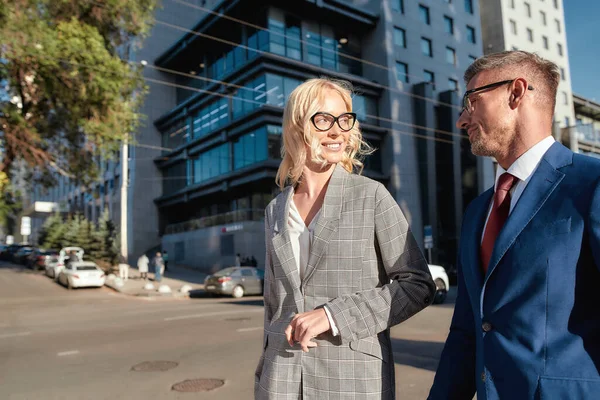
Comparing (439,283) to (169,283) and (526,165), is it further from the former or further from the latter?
(169,283)

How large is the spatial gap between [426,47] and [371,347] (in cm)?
4232

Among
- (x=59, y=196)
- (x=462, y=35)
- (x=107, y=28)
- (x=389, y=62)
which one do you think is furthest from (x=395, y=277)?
(x=59, y=196)

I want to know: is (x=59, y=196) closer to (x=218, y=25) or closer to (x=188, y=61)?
(x=188, y=61)

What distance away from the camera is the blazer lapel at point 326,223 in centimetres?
202

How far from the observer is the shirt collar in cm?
179

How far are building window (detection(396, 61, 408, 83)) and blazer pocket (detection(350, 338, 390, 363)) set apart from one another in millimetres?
38096

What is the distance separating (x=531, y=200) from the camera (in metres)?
1.68

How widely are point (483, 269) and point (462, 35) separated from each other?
151ft

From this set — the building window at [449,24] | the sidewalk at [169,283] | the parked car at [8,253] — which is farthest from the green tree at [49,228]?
the building window at [449,24]

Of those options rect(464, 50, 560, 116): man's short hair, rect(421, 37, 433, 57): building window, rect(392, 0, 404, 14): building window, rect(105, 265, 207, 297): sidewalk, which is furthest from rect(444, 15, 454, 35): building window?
rect(464, 50, 560, 116): man's short hair

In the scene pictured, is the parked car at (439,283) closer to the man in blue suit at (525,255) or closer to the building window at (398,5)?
the man in blue suit at (525,255)

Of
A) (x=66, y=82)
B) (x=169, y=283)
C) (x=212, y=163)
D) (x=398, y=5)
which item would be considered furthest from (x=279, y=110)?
(x=66, y=82)

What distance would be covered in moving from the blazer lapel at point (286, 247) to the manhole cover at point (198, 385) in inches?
167

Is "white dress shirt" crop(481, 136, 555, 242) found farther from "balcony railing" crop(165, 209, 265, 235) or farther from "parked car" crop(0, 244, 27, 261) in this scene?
"parked car" crop(0, 244, 27, 261)
